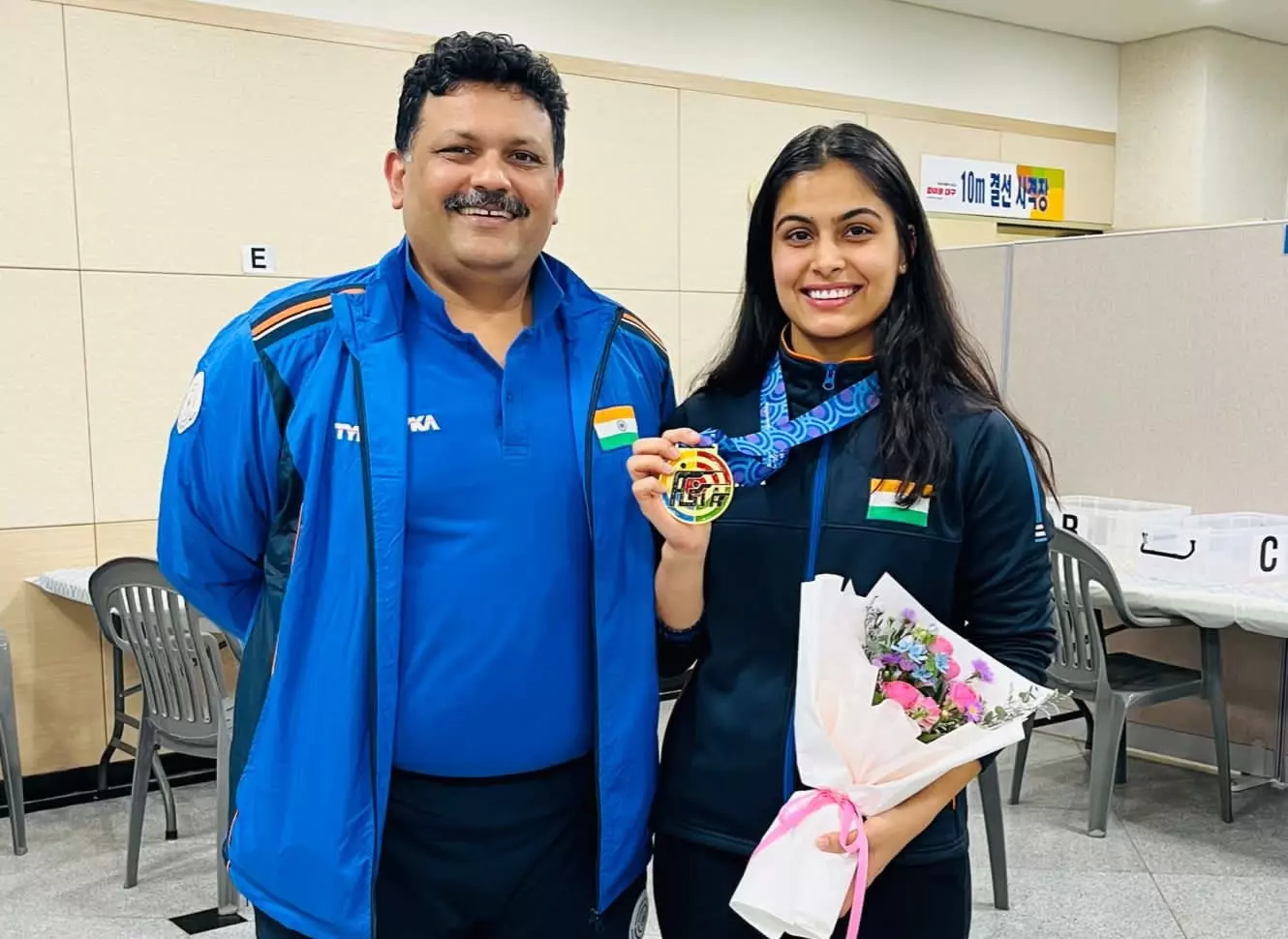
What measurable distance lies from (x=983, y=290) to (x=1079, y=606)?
1780 millimetres

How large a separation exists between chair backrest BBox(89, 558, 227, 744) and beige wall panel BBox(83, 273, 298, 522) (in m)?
0.89

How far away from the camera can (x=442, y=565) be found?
148cm

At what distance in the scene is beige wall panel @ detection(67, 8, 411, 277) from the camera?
424cm

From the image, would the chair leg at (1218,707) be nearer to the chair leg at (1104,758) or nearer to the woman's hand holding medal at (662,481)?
the chair leg at (1104,758)

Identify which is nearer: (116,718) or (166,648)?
(166,648)

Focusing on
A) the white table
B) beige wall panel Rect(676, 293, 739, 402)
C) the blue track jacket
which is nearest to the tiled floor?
the white table

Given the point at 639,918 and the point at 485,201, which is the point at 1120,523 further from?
the point at 485,201

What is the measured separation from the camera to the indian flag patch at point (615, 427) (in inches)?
61.7

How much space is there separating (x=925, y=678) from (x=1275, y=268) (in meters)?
3.46

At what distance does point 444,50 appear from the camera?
1.54 m

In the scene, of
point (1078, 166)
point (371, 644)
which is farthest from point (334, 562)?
point (1078, 166)

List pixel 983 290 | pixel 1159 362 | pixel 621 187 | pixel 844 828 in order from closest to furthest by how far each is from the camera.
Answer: pixel 844 828 < pixel 1159 362 < pixel 983 290 < pixel 621 187

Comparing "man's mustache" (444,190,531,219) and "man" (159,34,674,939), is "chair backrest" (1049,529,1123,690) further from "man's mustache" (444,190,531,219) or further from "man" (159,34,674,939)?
"man's mustache" (444,190,531,219)

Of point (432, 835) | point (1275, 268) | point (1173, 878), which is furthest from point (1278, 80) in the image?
point (432, 835)
